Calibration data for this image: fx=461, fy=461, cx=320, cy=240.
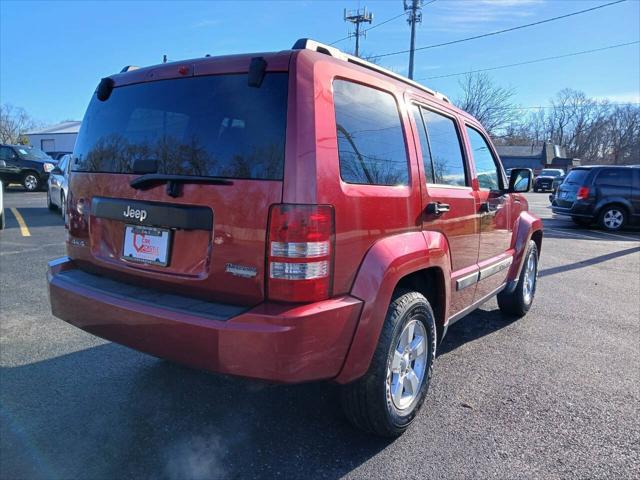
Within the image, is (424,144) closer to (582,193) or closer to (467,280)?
(467,280)

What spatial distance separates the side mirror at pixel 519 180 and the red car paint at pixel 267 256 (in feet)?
6.17

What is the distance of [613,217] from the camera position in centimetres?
1262

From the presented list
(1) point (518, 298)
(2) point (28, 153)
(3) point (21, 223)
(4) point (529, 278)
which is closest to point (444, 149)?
(1) point (518, 298)

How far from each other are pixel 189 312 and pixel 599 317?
4.66m

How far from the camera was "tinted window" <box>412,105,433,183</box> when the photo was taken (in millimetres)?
2869

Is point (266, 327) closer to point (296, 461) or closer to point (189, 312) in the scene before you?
point (189, 312)

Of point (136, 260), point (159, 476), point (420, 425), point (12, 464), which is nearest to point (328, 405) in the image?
point (420, 425)

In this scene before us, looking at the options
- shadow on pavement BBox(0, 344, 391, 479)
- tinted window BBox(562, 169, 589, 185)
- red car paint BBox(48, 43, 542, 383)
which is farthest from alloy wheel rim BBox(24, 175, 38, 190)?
tinted window BBox(562, 169, 589, 185)

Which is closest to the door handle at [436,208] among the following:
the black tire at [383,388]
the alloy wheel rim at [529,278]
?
the black tire at [383,388]

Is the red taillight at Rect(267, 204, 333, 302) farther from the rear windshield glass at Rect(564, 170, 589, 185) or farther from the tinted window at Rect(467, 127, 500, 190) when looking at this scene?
the rear windshield glass at Rect(564, 170, 589, 185)

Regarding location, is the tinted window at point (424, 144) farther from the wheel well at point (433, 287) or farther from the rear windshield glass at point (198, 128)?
the rear windshield glass at point (198, 128)

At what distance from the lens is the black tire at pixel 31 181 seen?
755 inches

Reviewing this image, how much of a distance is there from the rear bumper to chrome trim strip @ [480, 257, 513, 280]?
184 centimetres

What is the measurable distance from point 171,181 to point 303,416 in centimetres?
160
